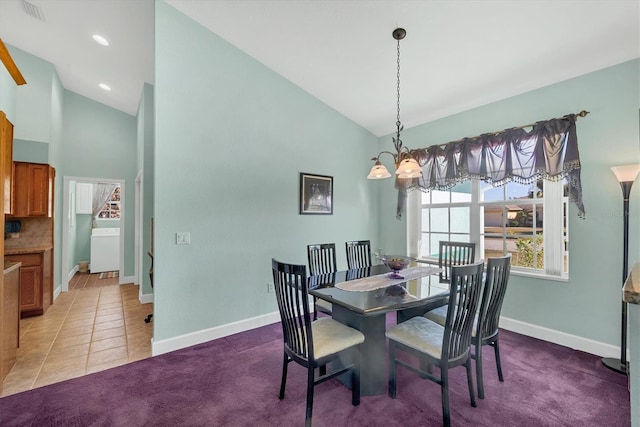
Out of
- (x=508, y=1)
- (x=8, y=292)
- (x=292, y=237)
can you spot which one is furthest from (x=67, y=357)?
(x=508, y=1)

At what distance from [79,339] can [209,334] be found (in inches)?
55.5

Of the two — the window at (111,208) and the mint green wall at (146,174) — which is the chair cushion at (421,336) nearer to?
the mint green wall at (146,174)

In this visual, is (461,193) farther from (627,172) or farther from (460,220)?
(627,172)

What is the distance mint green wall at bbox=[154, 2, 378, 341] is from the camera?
2.78 meters

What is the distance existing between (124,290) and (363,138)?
192 inches

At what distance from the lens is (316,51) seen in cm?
307

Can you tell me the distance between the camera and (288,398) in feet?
6.75

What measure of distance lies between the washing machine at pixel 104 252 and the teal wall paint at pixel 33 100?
292 centimetres

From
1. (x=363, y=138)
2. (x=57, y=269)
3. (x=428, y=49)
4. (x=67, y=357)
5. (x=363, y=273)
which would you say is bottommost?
(x=67, y=357)

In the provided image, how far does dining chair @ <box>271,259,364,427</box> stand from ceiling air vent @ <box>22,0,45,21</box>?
3896 millimetres

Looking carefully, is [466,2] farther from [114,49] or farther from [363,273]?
[114,49]

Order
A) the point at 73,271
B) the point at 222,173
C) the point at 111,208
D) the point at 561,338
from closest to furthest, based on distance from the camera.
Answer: the point at 561,338, the point at 222,173, the point at 73,271, the point at 111,208

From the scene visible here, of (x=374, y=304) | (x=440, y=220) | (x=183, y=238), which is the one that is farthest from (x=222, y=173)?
(x=440, y=220)

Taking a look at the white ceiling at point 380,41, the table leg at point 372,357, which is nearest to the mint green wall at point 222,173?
the white ceiling at point 380,41
